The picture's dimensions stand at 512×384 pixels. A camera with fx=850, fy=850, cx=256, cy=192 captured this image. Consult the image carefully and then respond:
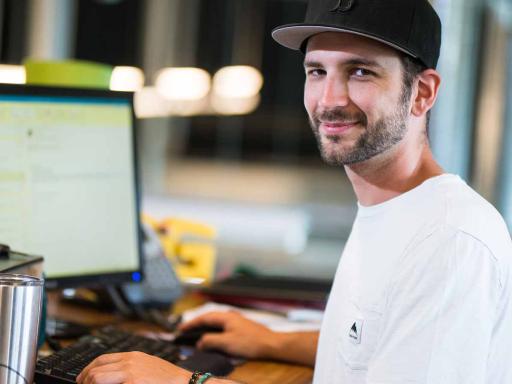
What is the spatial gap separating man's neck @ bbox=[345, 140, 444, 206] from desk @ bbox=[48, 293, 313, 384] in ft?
1.20

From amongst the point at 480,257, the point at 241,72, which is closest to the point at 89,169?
the point at 480,257

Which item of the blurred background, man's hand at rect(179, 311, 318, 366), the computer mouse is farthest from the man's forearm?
the blurred background

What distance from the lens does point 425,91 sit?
4.67 feet

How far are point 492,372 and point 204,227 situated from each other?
1.32 metres

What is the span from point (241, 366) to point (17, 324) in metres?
0.61

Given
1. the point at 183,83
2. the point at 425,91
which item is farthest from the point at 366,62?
the point at 183,83

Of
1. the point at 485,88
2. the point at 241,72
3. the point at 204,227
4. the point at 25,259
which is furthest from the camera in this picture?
the point at 241,72

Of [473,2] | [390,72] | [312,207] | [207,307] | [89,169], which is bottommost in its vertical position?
[312,207]

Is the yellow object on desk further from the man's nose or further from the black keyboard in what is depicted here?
the man's nose

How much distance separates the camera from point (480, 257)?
3.85 ft

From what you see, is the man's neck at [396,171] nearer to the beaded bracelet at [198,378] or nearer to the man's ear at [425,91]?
the man's ear at [425,91]

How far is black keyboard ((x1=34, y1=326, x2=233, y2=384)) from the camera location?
1.25 meters

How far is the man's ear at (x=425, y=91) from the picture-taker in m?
1.41

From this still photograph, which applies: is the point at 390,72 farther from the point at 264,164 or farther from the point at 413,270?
the point at 264,164
